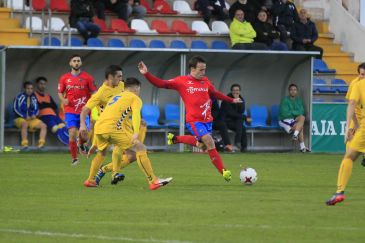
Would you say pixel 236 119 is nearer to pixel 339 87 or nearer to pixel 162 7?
pixel 339 87

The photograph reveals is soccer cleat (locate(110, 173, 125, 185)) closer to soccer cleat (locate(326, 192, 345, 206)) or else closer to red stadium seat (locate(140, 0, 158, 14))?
soccer cleat (locate(326, 192, 345, 206))

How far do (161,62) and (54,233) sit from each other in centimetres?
1711

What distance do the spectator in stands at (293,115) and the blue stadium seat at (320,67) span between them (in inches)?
124

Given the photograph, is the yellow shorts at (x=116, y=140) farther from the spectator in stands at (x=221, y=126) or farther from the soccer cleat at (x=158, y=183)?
the spectator in stands at (x=221, y=126)

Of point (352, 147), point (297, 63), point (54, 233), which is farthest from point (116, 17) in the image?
point (54, 233)

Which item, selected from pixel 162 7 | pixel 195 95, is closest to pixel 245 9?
pixel 162 7

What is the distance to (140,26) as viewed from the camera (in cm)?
3019

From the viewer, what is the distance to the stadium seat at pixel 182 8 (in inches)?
1249

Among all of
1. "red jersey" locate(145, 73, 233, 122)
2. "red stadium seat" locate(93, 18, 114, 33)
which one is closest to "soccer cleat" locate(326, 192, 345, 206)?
"red jersey" locate(145, 73, 233, 122)

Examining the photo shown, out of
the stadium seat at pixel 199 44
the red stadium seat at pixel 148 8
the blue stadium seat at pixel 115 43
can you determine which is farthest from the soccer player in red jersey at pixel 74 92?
the red stadium seat at pixel 148 8

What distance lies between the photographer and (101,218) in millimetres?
11805

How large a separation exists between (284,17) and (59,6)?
6129 mm

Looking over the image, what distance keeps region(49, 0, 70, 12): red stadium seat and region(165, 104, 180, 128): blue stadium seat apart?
4194 mm

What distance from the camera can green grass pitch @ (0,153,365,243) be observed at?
10.5m
